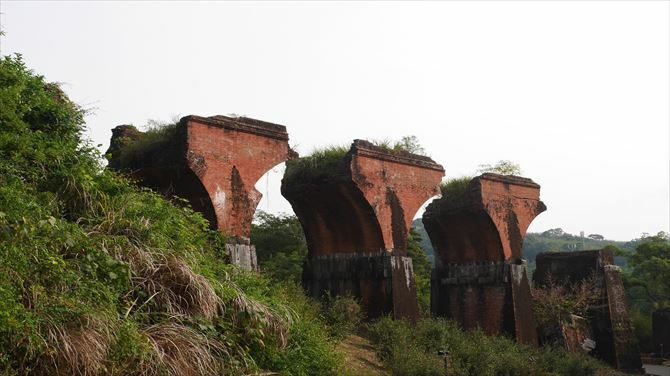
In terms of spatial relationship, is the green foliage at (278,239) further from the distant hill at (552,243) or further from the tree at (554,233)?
the tree at (554,233)

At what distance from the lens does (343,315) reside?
1366 centimetres

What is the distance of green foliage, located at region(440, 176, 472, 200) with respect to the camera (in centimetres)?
1811

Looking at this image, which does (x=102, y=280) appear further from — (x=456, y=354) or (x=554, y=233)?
(x=554, y=233)

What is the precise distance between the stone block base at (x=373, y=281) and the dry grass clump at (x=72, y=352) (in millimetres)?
9099

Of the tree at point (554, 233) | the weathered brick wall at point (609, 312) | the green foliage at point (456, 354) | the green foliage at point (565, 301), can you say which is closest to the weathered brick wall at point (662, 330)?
the weathered brick wall at point (609, 312)

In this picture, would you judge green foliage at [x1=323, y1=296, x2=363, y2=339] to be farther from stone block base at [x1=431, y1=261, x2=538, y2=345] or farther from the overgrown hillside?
stone block base at [x1=431, y1=261, x2=538, y2=345]

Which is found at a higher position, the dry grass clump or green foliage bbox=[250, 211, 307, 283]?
green foliage bbox=[250, 211, 307, 283]

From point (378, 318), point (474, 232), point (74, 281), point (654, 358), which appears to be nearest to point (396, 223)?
point (378, 318)

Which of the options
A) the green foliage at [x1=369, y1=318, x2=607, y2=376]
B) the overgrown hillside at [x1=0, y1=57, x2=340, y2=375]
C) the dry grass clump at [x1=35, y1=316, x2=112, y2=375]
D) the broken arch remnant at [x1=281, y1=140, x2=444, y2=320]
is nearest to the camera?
the dry grass clump at [x1=35, y1=316, x2=112, y2=375]

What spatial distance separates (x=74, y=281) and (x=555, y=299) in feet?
49.1

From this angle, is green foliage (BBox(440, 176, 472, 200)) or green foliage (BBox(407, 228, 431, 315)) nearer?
green foliage (BBox(440, 176, 472, 200))

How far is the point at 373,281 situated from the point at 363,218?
4.22 ft

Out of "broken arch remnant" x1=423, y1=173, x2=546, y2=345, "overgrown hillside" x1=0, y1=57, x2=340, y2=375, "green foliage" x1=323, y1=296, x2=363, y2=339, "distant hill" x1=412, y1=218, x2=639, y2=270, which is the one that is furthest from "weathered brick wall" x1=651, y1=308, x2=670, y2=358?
"distant hill" x1=412, y1=218, x2=639, y2=270

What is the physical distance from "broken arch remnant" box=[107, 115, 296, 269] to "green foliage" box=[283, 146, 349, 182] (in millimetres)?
2286
